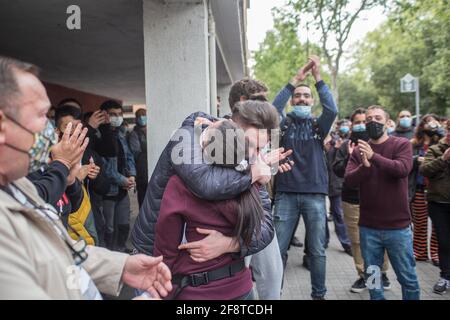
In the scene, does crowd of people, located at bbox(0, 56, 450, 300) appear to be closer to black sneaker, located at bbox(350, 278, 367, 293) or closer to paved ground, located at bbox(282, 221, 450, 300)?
black sneaker, located at bbox(350, 278, 367, 293)

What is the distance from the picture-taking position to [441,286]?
15.6ft

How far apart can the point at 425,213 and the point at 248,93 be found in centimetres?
387

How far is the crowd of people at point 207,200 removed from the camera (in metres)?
1.33

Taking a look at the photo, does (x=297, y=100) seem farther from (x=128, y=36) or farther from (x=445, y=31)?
(x=445, y=31)

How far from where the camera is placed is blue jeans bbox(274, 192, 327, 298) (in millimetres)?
4258

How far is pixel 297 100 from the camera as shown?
438cm

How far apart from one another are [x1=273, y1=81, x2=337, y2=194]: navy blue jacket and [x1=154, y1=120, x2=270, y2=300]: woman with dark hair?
2.19m

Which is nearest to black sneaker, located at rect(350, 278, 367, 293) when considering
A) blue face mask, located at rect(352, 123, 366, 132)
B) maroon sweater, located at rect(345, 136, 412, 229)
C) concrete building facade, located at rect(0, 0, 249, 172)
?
maroon sweater, located at rect(345, 136, 412, 229)

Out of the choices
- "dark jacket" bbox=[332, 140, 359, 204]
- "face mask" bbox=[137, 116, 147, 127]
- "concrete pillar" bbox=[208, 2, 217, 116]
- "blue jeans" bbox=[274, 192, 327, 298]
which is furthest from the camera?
"face mask" bbox=[137, 116, 147, 127]

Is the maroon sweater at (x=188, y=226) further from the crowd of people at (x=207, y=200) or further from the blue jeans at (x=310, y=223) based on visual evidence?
the blue jeans at (x=310, y=223)

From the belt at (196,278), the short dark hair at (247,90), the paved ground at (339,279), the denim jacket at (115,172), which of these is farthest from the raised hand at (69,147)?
the paved ground at (339,279)

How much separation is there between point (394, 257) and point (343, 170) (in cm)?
177

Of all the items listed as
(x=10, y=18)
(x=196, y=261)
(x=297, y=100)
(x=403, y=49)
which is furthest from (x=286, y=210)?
(x=403, y=49)

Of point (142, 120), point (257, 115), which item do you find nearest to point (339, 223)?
point (142, 120)
